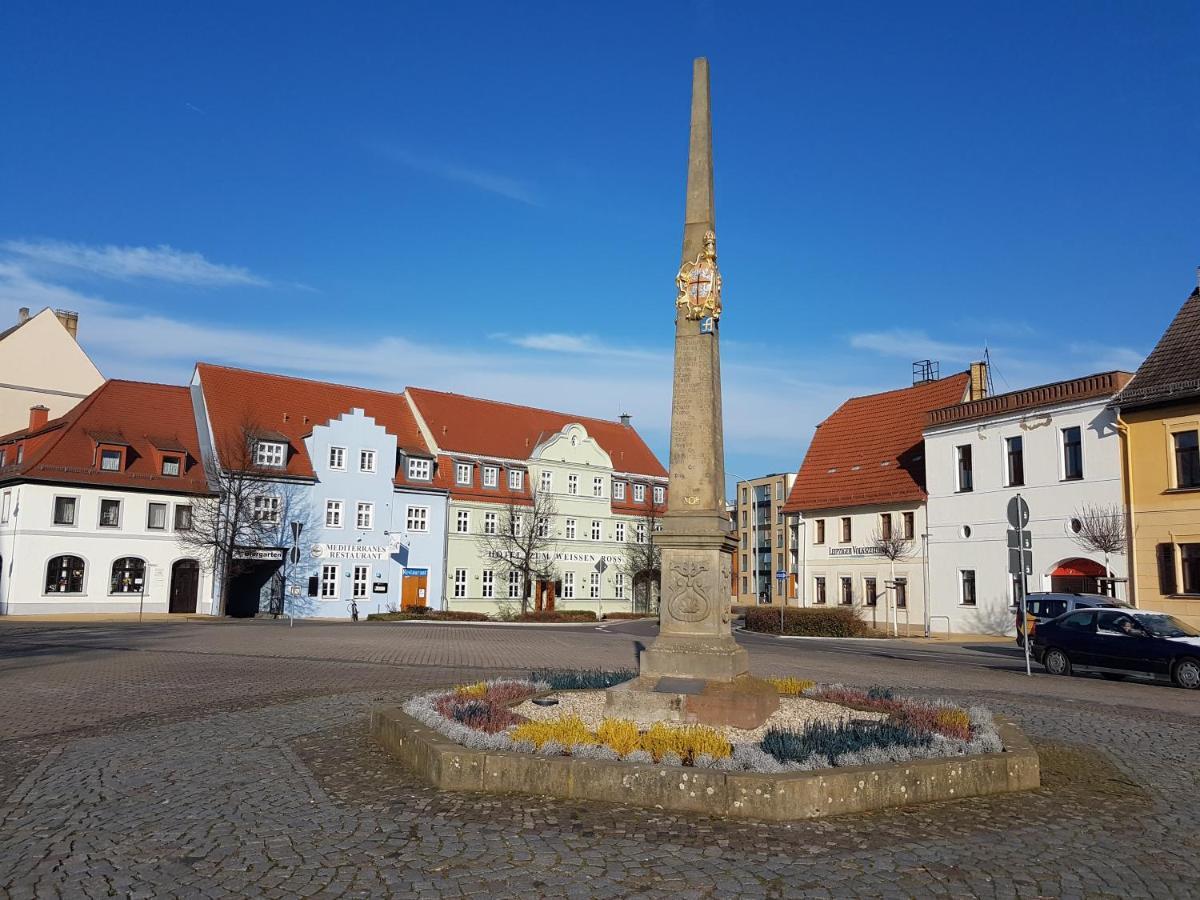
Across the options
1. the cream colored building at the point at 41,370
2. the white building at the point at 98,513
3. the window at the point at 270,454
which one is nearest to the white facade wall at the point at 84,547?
the white building at the point at 98,513

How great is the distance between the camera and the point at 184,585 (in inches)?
1674

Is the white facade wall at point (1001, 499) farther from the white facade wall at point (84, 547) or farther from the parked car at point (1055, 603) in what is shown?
the white facade wall at point (84, 547)

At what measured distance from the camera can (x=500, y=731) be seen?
844cm

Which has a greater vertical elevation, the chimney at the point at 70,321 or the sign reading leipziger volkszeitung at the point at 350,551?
the chimney at the point at 70,321

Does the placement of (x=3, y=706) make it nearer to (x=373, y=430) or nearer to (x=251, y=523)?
(x=251, y=523)

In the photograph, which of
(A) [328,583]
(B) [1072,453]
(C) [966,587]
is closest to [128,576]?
(A) [328,583]

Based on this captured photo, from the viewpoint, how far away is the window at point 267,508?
4322 cm

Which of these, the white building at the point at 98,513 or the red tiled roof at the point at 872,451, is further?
the red tiled roof at the point at 872,451

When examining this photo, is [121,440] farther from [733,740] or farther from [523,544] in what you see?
[733,740]

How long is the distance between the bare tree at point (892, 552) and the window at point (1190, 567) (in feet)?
38.1

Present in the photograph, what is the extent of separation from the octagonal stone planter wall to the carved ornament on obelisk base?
2483mm

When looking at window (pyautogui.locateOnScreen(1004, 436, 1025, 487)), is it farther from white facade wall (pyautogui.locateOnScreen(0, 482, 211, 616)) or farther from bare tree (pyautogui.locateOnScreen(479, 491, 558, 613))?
white facade wall (pyautogui.locateOnScreen(0, 482, 211, 616))

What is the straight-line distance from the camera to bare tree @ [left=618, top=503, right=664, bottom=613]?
56750 millimetres

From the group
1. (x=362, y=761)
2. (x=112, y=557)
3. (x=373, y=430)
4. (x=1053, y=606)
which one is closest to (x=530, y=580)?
(x=373, y=430)
